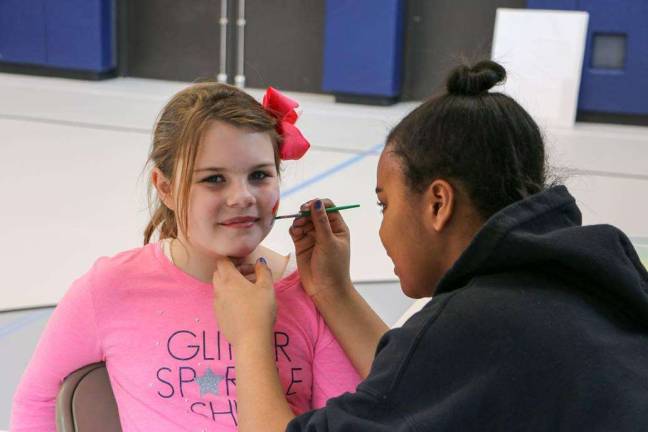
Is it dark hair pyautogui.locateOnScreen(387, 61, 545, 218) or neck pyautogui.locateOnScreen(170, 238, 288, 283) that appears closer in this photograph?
dark hair pyautogui.locateOnScreen(387, 61, 545, 218)

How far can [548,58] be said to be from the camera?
5.95 m

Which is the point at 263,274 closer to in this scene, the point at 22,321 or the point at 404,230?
the point at 404,230

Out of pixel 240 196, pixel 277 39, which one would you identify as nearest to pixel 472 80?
pixel 240 196

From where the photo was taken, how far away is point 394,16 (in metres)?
6.34

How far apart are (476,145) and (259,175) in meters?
0.40

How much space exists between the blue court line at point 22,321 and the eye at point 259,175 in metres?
1.45

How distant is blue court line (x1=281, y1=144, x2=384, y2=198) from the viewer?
4.16 m

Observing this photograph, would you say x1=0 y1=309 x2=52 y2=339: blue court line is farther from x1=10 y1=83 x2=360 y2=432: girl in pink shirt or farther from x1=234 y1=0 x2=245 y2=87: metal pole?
x1=234 y1=0 x2=245 y2=87: metal pole

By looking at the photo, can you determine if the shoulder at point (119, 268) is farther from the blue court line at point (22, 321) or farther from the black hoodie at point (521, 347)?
the blue court line at point (22, 321)

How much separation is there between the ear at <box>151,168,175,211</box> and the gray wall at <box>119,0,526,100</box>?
5053 millimetres

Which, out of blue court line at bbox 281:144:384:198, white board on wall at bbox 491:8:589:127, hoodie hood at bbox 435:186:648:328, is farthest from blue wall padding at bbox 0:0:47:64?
hoodie hood at bbox 435:186:648:328

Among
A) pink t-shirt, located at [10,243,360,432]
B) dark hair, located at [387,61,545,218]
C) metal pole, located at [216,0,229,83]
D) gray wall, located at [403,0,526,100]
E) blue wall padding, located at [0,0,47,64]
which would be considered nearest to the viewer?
dark hair, located at [387,61,545,218]

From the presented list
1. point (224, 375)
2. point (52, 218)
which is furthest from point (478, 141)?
point (52, 218)

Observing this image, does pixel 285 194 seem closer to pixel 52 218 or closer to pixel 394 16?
pixel 52 218
